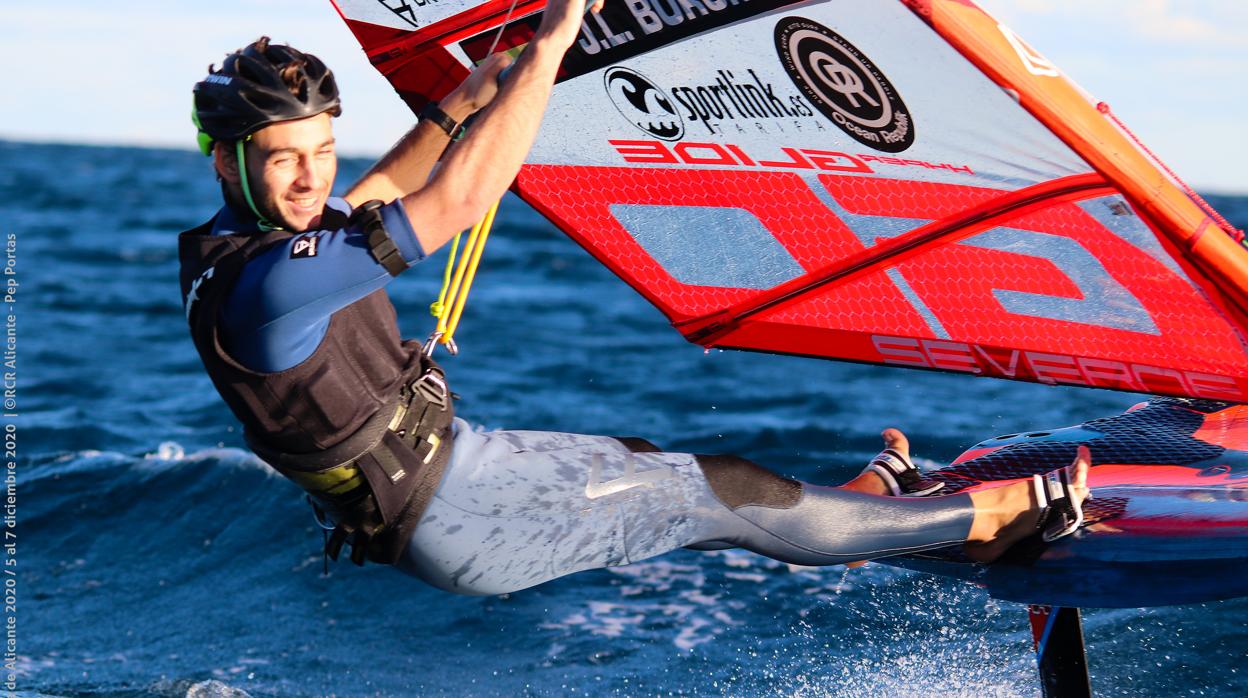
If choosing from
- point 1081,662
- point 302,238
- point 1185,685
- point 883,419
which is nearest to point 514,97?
point 302,238

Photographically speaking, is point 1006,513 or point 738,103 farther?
point 738,103

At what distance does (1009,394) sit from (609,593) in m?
6.47

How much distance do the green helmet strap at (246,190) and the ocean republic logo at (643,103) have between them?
162 cm

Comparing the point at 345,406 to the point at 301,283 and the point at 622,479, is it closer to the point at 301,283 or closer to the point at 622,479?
the point at 301,283

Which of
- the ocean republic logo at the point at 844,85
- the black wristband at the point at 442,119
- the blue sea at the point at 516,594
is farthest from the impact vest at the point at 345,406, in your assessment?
the blue sea at the point at 516,594

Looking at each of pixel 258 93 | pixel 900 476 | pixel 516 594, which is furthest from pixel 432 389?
pixel 516 594

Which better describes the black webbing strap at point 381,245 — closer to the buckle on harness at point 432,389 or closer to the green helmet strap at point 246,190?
the green helmet strap at point 246,190

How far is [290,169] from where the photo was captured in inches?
113

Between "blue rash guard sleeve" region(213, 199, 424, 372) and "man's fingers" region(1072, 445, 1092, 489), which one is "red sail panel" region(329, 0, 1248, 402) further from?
"blue rash guard sleeve" region(213, 199, 424, 372)

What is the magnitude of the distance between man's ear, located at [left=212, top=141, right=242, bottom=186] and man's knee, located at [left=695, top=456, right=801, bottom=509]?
4.43ft

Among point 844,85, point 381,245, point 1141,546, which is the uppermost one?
point 381,245

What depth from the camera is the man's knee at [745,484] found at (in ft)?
10.9

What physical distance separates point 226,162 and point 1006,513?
2351mm

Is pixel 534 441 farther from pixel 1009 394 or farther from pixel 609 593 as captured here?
pixel 1009 394
